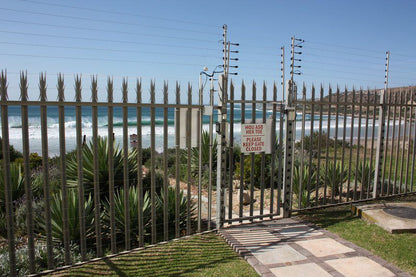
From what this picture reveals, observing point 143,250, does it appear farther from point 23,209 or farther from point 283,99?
point 283,99

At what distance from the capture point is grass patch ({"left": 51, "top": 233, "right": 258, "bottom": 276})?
3611mm

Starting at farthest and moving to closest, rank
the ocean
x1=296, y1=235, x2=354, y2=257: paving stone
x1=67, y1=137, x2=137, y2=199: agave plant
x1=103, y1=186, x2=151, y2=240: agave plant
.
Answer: the ocean < x1=67, y1=137, x2=137, y2=199: agave plant < x1=103, y1=186, x2=151, y2=240: agave plant < x1=296, y1=235, x2=354, y2=257: paving stone

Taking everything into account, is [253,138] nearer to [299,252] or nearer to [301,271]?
[299,252]

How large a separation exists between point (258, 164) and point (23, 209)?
548cm

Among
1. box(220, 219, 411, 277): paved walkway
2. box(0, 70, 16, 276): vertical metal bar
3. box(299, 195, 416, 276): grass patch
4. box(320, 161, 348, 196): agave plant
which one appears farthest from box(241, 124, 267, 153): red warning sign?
box(0, 70, 16, 276): vertical metal bar

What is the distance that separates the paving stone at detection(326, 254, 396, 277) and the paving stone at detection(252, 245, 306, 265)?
0.40m

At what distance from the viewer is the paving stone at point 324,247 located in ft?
13.7

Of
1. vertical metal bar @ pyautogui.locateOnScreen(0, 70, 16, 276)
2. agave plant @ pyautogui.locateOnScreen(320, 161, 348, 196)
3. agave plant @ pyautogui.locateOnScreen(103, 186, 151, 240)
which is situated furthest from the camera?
agave plant @ pyautogui.locateOnScreen(320, 161, 348, 196)

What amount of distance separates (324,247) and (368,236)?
2.90 feet

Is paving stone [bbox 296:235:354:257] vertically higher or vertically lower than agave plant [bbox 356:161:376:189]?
lower

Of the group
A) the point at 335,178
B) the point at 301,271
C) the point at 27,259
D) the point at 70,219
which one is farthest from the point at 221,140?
the point at 335,178

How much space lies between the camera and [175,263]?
12.7ft

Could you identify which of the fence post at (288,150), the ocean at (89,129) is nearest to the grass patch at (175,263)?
the fence post at (288,150)

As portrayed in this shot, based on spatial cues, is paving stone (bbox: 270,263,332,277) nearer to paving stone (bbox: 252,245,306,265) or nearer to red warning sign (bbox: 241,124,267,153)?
paving stone (bbox: 252,245,306,265)
